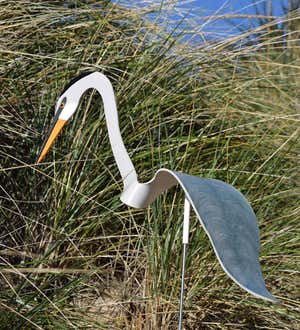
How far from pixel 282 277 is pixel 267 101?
85cm

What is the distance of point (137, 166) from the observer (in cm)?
274

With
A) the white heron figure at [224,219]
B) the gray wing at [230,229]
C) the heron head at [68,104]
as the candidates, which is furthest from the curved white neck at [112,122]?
the gray wing at [230,229]

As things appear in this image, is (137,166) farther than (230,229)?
Yes

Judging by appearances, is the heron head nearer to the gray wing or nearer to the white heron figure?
the white heron figure

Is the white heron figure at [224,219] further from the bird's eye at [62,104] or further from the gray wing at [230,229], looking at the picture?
the bird's eye at [62,104]

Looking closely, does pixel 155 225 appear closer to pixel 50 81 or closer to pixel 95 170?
pixel 95 170

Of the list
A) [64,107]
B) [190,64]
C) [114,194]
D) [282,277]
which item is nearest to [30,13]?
[190,64]

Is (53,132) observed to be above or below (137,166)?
above

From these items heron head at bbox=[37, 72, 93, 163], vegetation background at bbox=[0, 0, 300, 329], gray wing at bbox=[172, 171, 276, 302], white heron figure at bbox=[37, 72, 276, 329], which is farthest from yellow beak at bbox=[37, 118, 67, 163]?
gray wing at bbox=[172, 171, 276, 302]

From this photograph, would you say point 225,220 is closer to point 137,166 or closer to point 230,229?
point 230,229

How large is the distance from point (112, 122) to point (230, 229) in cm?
67

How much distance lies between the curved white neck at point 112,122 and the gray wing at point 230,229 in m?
0.38

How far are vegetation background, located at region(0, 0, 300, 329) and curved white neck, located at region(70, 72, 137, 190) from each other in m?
0.42

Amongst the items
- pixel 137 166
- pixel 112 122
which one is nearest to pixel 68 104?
pixel 112 122
